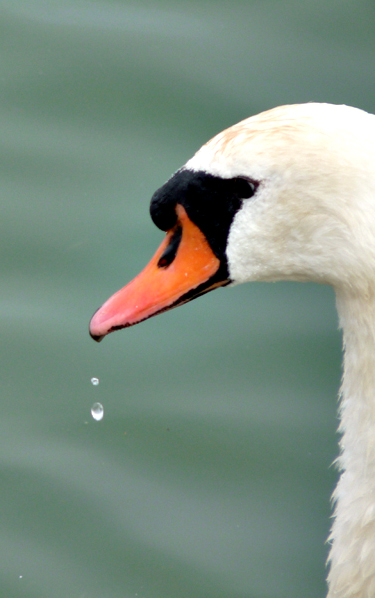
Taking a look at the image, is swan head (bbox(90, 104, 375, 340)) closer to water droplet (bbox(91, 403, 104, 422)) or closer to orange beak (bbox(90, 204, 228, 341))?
orange beak (bbox(90, 204, 228, 341))

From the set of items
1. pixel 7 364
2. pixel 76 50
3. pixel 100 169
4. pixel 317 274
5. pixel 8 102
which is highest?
pixel 76 50

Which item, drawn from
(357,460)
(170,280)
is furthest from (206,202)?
(357,460)

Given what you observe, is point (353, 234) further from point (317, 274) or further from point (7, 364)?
point (7, 364)

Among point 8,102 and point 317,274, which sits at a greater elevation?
point 8,102

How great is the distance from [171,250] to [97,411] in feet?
3.88

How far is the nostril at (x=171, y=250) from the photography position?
2.80 metres

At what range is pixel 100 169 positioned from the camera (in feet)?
14.0

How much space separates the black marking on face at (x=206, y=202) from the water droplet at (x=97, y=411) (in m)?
1.23

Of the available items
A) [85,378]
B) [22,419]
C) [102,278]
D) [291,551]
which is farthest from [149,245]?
[291,551]

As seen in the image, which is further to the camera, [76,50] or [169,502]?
[76,50]

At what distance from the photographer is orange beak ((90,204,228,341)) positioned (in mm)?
2795

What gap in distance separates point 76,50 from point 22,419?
197 cm

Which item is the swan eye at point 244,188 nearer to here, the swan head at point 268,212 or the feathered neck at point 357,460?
the swan head at point 268,212

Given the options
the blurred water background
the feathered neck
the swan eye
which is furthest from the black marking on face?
the blurred water background
